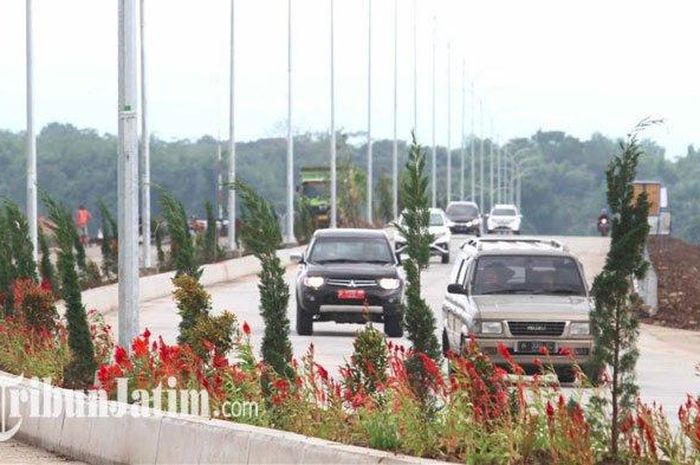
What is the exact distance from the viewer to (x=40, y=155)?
14075cm

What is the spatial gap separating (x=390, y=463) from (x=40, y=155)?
129348 millimetres

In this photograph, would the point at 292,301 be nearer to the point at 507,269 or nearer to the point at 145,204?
the point at 145,204

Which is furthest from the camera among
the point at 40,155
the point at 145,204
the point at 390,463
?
the point at 40,155

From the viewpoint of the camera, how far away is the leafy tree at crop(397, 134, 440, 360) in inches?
641

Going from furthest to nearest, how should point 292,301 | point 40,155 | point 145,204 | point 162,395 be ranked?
1. point 40,155
2. point 145,204
3. point 292,301
4. point 162,395

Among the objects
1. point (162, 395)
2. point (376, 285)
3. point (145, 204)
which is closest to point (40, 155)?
point (145, 204)

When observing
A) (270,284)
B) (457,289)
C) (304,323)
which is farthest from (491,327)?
(304,323)

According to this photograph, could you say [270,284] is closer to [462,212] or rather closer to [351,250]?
[351,250]

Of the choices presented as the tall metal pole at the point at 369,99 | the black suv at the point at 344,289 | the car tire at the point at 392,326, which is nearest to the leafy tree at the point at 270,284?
the black suv at the point at 344,289

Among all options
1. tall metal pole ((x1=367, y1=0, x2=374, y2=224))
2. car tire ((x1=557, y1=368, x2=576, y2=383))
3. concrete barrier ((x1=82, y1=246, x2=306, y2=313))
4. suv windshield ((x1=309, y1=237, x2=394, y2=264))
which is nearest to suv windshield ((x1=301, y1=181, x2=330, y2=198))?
tall metal pole ((x1=367, y1=0, x2=374, y2=224))

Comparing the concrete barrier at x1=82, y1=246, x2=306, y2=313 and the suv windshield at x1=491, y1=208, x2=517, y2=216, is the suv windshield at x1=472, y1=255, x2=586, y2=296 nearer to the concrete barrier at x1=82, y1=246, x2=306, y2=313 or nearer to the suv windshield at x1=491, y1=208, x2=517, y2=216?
the concrete barrier at x1=82, y1=246, x2=306, y2=313

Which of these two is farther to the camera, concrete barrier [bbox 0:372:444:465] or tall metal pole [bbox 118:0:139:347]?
tall metal pole [bbox 118:0:139:347]

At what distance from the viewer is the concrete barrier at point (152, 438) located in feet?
45.0

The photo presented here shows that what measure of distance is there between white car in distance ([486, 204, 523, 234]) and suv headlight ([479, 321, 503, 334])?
78390 mm
